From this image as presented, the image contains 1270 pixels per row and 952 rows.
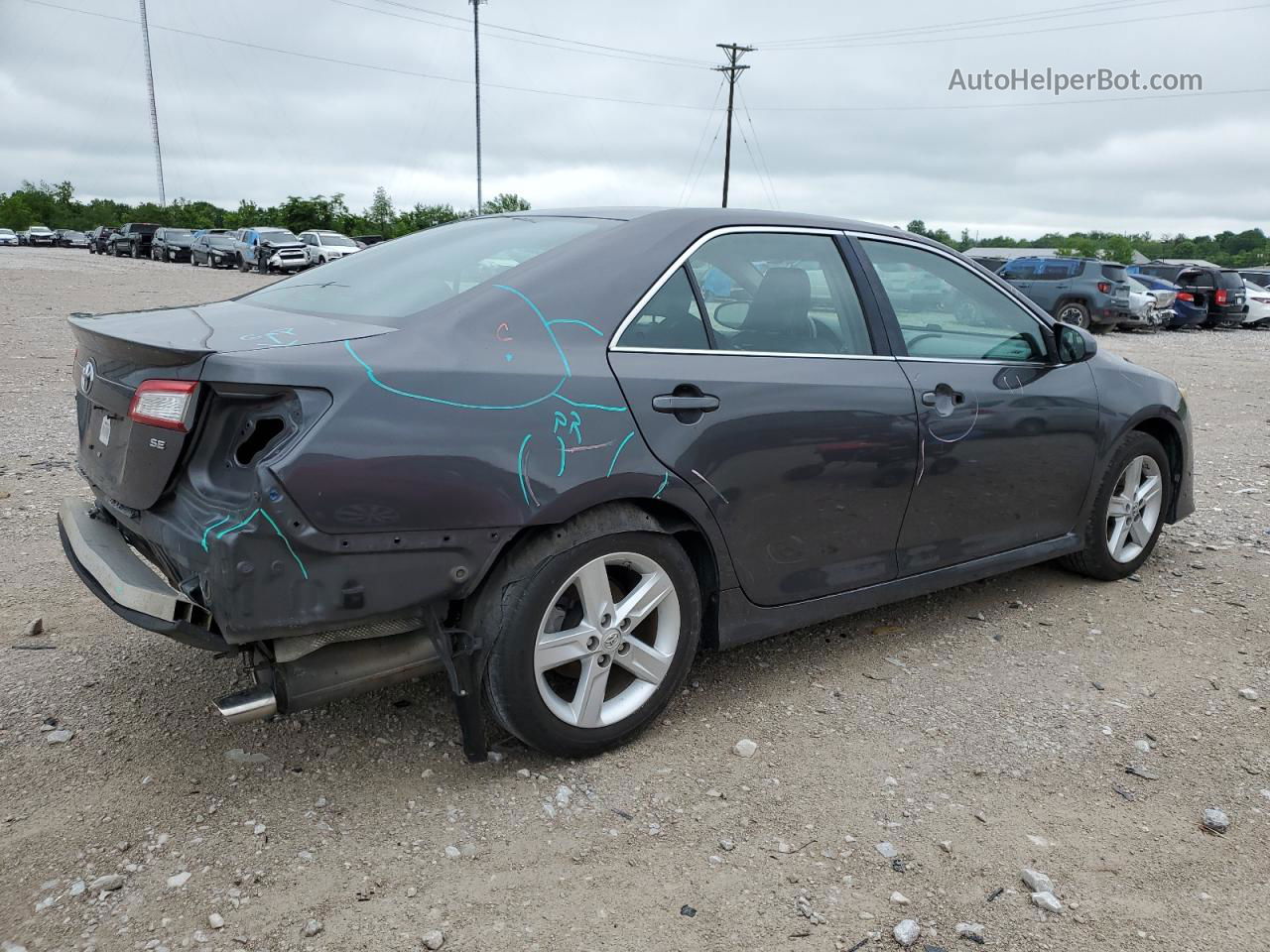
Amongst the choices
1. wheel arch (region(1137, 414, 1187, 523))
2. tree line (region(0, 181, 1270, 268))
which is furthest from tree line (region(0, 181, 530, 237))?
wheel arch (region(1137, 414, 1187, 523))

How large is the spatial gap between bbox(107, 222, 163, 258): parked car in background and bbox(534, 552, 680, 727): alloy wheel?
172 ft

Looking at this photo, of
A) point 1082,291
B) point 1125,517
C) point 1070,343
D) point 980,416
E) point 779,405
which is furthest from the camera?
point 1082,291

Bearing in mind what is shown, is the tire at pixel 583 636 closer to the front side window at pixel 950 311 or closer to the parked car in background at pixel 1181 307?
the front side window at pixel 950 311

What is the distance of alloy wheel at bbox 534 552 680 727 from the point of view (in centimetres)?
295

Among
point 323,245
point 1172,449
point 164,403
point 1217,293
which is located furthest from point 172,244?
point 164,403

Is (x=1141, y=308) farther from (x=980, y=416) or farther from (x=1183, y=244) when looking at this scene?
(x=1183, y=244)

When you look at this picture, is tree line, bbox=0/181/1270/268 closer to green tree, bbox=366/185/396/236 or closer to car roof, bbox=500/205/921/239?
green tree, bbox=366/185/396/236

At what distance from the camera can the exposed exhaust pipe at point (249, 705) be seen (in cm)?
258

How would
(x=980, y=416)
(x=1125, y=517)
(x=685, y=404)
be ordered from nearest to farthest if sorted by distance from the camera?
(x=685, y=404) → (x=980, y=416) → (x=1125, y=517)

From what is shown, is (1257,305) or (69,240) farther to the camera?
(69,240)

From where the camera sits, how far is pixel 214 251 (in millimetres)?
40500

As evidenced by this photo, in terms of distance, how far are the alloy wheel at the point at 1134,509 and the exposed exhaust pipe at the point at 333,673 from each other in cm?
336

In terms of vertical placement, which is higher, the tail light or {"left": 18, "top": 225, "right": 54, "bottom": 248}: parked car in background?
the tail light

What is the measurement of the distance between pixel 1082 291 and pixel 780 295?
21.5 metres
